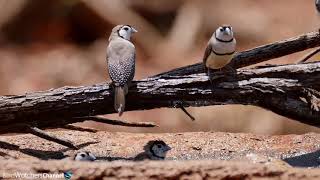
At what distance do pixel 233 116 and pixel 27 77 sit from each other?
3186 mm

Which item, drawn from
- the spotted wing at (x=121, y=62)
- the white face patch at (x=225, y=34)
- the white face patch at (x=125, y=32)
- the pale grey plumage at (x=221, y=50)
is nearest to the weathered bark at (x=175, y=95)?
the spotted wing at (x=121, y=62)

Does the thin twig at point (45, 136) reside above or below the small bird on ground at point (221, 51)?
below

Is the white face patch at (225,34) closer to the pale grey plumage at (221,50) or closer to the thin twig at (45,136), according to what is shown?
the pale grey plumage at (221,50)

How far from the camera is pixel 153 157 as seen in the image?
6145 mm

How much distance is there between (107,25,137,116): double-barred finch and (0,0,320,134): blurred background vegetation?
3.99m

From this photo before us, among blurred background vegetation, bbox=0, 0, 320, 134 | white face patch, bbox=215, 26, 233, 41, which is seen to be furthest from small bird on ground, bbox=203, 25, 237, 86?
blurred background vegetation, bbox=0, 0, 320, 134

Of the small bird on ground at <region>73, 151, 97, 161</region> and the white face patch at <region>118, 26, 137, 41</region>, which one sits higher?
the white face patch at <region>118, 26, 137, 41</region>

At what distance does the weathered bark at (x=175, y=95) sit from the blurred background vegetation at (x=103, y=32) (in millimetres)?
4537

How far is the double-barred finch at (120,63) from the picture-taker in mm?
6090

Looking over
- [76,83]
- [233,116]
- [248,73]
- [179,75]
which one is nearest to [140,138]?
[179,75]

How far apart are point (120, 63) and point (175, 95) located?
49 cm

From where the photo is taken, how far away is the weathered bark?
20.3 ft

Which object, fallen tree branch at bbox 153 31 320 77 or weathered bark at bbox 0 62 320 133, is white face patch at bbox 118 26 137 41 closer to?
fallen tree branch at bbox 153 31 320 77

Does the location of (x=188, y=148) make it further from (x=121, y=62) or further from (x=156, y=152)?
(x=121, y=62)
